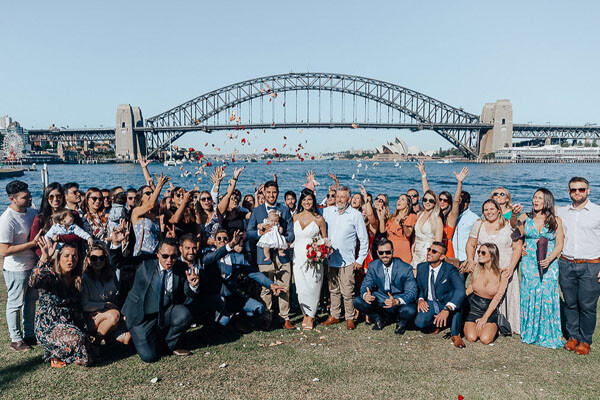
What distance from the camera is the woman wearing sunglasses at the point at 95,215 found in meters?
5.51

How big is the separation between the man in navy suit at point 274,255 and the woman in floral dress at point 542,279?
2.83 m

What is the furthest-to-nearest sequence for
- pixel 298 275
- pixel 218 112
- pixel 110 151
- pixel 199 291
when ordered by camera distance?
pixel 110 151
pixel 218 112
pixel 298 275
pixel 199 291

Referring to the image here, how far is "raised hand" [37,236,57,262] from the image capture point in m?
4.44

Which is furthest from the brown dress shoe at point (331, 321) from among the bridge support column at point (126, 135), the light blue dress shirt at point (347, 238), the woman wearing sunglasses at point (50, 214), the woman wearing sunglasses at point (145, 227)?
the bridge support column at point (126, 135)

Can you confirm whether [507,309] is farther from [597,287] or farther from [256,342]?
[256,342]

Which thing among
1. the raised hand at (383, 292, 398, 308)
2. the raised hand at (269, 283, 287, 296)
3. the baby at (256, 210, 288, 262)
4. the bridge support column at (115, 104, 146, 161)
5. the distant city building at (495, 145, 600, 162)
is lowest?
the raised hand at (383, 292, 398, 308)

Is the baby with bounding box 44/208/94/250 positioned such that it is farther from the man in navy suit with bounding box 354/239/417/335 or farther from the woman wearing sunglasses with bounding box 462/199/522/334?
the woman wearing sunglasses with bounding box 462/199/522/334

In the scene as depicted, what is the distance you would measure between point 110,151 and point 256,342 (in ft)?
465

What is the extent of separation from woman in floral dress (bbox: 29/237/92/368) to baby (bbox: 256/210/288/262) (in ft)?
7.03

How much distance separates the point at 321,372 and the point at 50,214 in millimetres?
3505

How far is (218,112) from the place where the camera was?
4503 inches

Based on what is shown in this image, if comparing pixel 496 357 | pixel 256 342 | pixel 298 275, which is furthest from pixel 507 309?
pixel 256 342

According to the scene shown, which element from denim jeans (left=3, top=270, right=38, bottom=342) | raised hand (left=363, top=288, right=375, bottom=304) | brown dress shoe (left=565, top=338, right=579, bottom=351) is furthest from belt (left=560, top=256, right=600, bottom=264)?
denim jeans (left=3, top=270, right=38, bottom=342)

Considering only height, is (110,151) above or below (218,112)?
below
